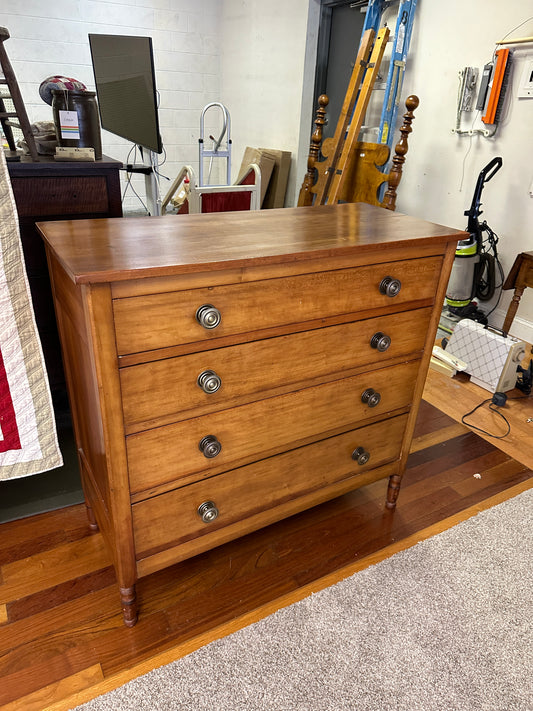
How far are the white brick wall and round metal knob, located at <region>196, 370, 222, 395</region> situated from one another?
4775mm

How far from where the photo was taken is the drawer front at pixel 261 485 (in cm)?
120

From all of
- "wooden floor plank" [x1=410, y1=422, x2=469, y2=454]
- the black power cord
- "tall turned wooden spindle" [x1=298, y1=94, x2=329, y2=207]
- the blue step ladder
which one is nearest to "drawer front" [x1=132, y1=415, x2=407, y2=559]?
"wooden floor plank" [x1=410, y1=422, x2=469, y2=454]

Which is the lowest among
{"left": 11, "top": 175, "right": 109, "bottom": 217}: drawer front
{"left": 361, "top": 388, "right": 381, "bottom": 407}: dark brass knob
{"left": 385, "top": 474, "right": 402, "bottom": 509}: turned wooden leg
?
{"left": 385, "top": 474, "right": 402, "bottom": 509}: turned wooden leg

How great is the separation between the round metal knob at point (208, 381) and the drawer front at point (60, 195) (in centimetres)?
94

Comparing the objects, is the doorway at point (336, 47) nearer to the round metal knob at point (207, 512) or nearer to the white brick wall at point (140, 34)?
the white brick wall at point (140, 34)

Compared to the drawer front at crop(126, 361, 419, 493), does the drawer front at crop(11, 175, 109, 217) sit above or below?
above

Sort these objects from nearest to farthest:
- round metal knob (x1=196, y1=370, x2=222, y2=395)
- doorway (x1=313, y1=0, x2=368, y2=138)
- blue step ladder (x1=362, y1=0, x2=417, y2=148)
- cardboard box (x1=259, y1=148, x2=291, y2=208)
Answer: round metal knob (x1=196, y1=370, x2=222, y2=395) < blue step ladder (x1=362, y1=0, x2=417, y2=148) < doorway (x1=313, y1=0, x2=368, y2=138) < cardboard box (x1=259, y1=148, x2=291, y2=208)

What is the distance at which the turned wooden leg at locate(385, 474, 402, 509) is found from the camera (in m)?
1.69

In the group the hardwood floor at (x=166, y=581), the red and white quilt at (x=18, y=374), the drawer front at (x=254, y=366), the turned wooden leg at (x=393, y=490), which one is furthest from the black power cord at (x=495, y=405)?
the red and white quilt at (x=18, y=374)

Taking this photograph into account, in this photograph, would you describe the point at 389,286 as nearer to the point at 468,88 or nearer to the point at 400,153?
the point at 400,153

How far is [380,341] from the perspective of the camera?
1.33m

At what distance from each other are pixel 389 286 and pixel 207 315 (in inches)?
20.1

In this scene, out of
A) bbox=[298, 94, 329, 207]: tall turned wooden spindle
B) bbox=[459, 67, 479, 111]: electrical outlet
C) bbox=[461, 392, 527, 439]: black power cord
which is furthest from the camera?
bbox=[298, 94, 329, 207]: tall turned wooden spindle

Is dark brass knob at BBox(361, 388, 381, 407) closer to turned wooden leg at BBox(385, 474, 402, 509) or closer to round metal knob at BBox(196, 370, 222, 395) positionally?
turned wooden leg at BBox(385, 474, 402, 509)
